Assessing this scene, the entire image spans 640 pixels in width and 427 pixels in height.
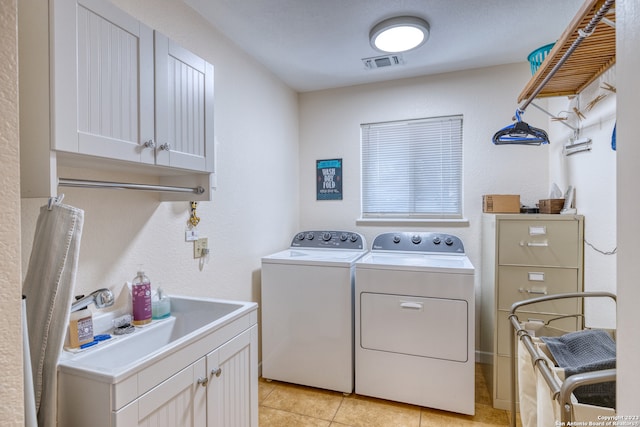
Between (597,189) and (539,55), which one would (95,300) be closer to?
(597,189)

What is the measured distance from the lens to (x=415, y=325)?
2.15 m

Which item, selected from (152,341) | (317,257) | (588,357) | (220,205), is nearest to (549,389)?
(588,357)

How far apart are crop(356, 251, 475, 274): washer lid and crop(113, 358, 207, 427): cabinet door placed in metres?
1.29

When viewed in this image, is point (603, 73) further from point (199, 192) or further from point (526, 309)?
point (199, 192)

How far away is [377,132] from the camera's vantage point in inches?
121

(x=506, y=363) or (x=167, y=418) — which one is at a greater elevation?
(x=167, y=418)

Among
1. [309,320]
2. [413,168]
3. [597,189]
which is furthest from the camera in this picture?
[413,168]

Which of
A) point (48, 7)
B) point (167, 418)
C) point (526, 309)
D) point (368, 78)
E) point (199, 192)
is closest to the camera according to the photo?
point (48, 7)

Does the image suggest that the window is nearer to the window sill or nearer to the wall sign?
the window sill

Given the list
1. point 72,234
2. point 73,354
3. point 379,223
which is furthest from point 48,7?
point 379,223

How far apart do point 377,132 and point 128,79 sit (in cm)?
227

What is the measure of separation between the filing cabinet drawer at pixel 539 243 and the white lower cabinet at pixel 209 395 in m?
1.64

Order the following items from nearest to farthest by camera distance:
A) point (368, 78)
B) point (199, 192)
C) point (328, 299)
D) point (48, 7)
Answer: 1. point (48, 7)
2. point (199, 192)
3. point (328, 299)
4. point (368, 78)

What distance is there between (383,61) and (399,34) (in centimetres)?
43
